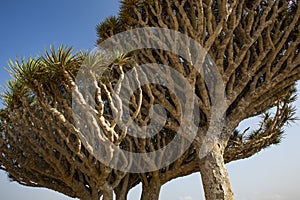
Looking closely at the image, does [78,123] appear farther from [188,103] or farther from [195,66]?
[195,66]

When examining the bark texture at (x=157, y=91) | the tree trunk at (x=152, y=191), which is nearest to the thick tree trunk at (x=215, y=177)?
the bark texture at (x=157, y=91)

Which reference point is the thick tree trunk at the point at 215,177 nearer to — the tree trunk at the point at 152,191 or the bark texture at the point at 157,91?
the bark texture at the point at 157,91

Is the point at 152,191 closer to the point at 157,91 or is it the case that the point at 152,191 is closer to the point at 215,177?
the point at 215,177

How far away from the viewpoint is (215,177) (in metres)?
5.71

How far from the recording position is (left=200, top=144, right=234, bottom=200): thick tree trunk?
549cm

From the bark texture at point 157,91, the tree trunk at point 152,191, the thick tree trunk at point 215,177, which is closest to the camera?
the thick tree trunk at point 215,177

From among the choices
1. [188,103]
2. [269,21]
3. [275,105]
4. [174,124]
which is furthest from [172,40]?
[275,105]

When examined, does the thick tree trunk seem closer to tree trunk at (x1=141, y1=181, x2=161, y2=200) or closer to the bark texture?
the bark texture

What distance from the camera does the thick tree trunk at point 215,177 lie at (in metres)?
5.49

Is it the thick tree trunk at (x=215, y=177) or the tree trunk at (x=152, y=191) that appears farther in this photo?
the tree trunk at (x=152, y=191)

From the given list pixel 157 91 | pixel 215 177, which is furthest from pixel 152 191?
pixel 157 91

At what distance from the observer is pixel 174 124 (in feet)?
22.1

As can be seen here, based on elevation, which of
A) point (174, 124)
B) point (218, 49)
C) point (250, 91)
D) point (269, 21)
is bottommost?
point (174, 124)

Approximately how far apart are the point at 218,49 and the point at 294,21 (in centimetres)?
205
